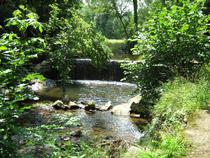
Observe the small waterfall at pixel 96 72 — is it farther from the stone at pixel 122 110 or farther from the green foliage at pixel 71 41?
the stone at pixel 122 110

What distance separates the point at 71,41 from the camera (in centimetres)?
1253

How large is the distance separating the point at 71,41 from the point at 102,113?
10.1 feet

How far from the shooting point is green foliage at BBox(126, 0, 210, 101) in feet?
26.8

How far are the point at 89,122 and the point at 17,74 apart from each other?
659 centimetres

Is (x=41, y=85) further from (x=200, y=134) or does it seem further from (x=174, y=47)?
(x=200, y=134)

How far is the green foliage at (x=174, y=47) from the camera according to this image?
8.17m

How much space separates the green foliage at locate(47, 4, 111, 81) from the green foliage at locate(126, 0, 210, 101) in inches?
179

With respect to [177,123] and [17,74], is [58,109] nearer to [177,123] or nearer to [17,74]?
[177,123]

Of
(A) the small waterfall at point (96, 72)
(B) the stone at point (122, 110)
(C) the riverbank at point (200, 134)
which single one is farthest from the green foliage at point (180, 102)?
(A) the small waterfall at point (96, 72)

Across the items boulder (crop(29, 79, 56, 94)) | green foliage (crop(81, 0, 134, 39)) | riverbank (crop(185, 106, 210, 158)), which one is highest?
green foliage (crop(81, 0, 134, 39))

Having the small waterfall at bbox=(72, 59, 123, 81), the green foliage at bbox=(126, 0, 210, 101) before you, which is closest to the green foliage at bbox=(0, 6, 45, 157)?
the green foliage at bbox=(126, 0, 210, 101)

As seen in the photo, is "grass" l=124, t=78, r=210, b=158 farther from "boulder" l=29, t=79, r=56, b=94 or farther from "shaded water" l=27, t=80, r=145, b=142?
"boulder" l=29, t=79, r=56, b=94

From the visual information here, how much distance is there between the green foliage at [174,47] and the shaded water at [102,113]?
2.84ft

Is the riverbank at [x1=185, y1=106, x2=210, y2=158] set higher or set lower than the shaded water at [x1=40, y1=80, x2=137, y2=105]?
higher
